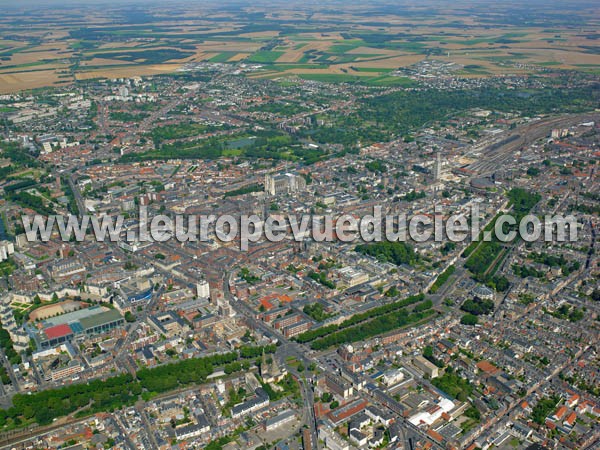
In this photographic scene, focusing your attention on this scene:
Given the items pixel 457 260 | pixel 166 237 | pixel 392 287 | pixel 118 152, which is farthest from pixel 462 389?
pixel 118 152

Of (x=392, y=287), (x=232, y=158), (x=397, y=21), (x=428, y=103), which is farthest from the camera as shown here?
(x=397, y=21)

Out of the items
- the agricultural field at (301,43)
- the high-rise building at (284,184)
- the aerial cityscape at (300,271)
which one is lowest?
the aerial cityscape at (300,271)

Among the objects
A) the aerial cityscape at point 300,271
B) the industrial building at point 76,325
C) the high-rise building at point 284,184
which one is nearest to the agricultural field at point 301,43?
the aerial cityscape at point 300,271

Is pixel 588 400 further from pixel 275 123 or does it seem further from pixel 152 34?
pixel 152 34

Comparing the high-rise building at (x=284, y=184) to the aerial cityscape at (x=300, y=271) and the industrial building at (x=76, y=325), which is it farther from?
the industrial building at (x=76, y=325)

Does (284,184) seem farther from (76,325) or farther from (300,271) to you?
(76,325)

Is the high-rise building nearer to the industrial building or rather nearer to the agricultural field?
the industrial building

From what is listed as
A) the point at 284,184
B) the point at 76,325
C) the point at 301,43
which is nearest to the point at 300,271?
the point at 76,325
